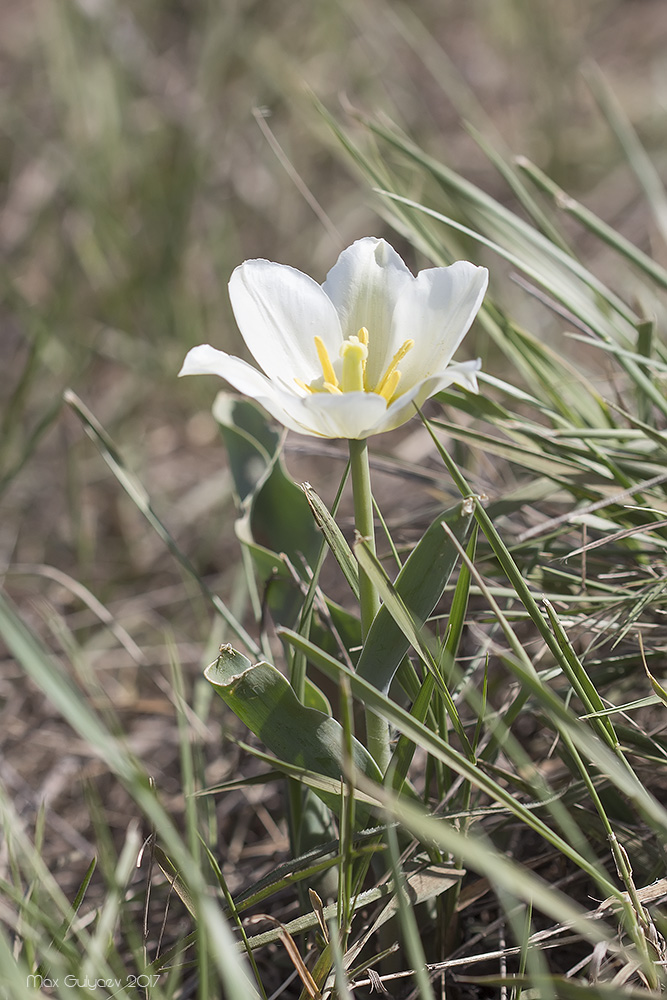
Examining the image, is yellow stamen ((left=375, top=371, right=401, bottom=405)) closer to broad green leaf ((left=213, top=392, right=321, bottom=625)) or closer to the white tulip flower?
the white tulip flower

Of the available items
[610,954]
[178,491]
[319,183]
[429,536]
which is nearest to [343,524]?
[429,536]

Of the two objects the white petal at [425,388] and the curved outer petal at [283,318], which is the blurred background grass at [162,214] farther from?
the white petal at [425,388]

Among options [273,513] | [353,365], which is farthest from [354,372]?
[273,513]

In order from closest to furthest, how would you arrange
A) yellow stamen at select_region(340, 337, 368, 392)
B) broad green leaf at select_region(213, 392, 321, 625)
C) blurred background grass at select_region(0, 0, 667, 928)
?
yellow stamen at select_region(340, 337, 368, 392) → broad green leaf at select_region(213, 392, 321, 625) → blurred background grass at select_region(0, 0, 667, 928)

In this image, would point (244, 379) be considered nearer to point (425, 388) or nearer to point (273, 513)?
point (425, 388)

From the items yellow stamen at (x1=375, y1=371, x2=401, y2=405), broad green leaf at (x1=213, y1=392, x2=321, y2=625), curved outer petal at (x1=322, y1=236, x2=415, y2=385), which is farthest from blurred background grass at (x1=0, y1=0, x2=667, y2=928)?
yellow stamen at (x1=375, y1=371, x2=401, y2=405)

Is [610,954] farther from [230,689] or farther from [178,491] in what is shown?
[178,491]
